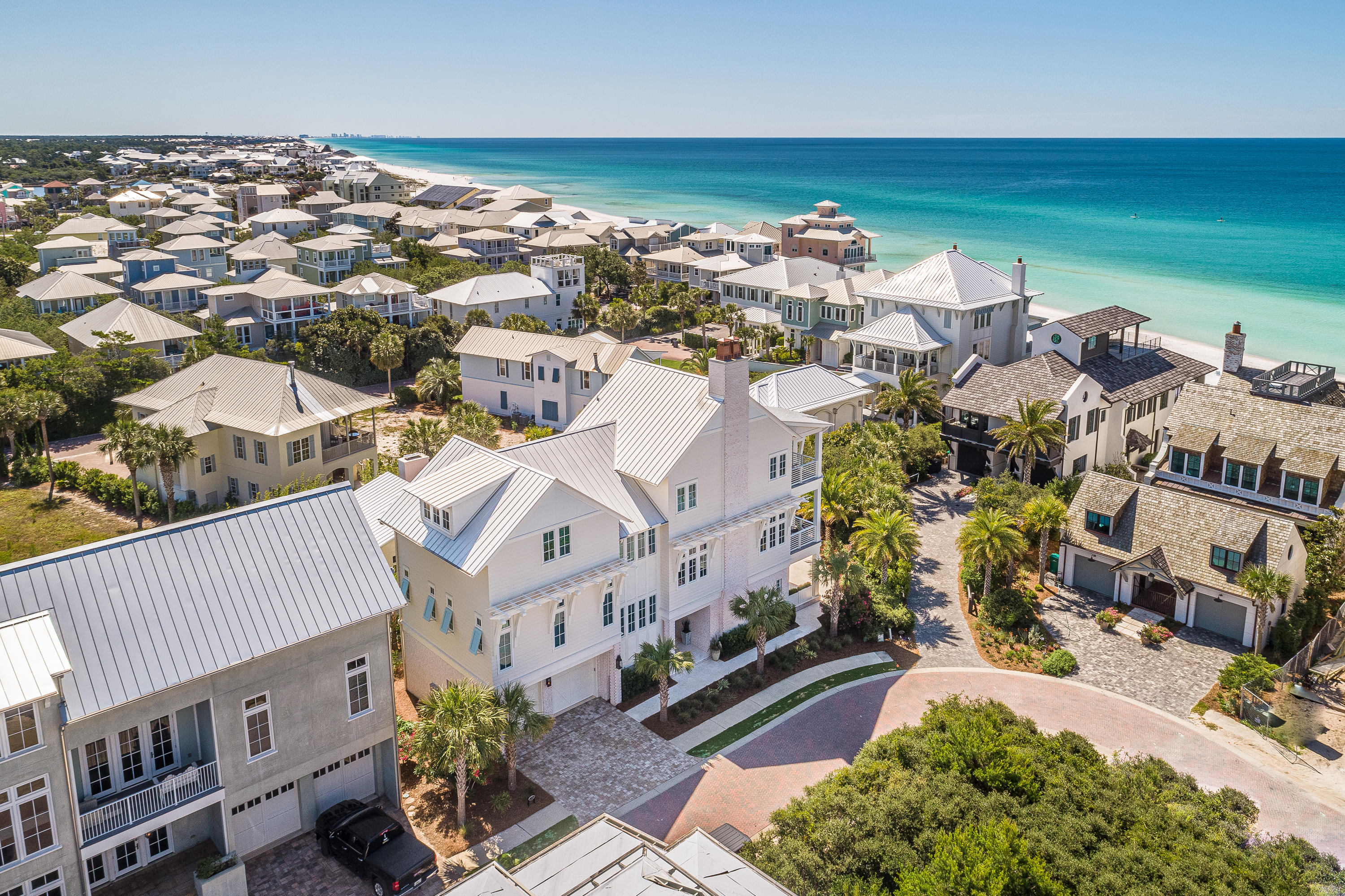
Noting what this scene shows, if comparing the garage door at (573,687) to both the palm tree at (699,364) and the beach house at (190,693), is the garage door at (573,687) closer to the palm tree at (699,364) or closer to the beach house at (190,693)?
the beach house at (190,693)

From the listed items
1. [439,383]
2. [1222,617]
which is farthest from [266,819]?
[439,383]

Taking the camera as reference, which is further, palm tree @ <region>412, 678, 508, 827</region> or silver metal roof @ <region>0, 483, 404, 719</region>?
palm tree @ <region>412, 678, 508, 827</region>

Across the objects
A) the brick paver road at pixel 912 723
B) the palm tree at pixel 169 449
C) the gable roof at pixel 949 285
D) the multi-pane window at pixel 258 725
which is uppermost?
the gable roof at pixel 949 285

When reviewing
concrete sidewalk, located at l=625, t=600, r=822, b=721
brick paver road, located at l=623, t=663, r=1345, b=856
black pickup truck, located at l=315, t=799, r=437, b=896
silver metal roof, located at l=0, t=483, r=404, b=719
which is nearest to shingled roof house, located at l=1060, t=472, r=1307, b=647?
brick paver road, located at l=623, t=663, r=1345, b=856

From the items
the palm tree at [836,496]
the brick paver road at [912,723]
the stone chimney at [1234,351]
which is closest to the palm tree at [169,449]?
the brick paver road at [912,723]

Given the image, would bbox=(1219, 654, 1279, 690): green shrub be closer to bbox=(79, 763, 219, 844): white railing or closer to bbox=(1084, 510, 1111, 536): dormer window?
bbox=(1084, 510, 1111, 536): dormer window

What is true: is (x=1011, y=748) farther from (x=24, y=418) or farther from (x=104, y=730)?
(x=24, y=418)

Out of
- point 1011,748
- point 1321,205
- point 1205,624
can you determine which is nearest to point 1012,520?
point 1205,624
